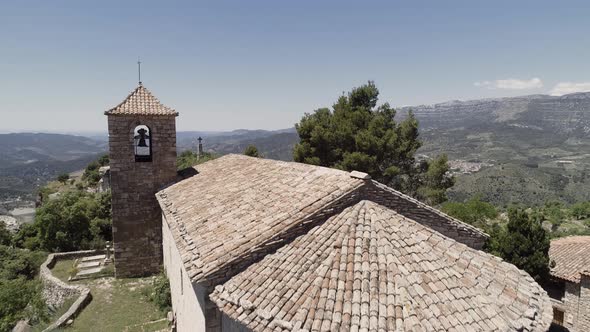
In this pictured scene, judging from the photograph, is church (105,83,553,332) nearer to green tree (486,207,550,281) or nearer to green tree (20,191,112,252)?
green tree (486,207,550,281)

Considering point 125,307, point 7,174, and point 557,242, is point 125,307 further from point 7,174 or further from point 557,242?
point 7,174

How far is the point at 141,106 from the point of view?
53.2ft

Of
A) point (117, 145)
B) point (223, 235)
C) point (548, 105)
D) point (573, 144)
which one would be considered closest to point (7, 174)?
point (117, 145)

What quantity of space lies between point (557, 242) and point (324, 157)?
14.3 m

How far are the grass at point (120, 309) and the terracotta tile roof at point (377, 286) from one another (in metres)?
7.83

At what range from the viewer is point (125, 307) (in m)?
13.9

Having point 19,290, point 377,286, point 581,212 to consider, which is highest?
point 377,286

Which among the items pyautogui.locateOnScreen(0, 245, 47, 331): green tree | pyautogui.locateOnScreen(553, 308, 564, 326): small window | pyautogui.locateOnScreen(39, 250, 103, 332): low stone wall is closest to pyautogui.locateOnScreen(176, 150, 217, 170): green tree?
pyautogui.locateOnScreen(0, 245, 47, 331): green tree

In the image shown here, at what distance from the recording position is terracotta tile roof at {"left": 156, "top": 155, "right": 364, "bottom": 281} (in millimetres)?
7156

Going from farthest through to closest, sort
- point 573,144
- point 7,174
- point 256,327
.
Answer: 1. point 7,174
2. point 573,144
3. point 256,327

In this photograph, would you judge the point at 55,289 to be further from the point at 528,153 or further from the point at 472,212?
the point at 528,153

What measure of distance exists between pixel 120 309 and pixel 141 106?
27.4 feet

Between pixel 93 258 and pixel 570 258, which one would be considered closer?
pixel 570 258

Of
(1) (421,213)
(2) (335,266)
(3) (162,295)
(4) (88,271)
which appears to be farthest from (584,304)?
(4) (88,271)
